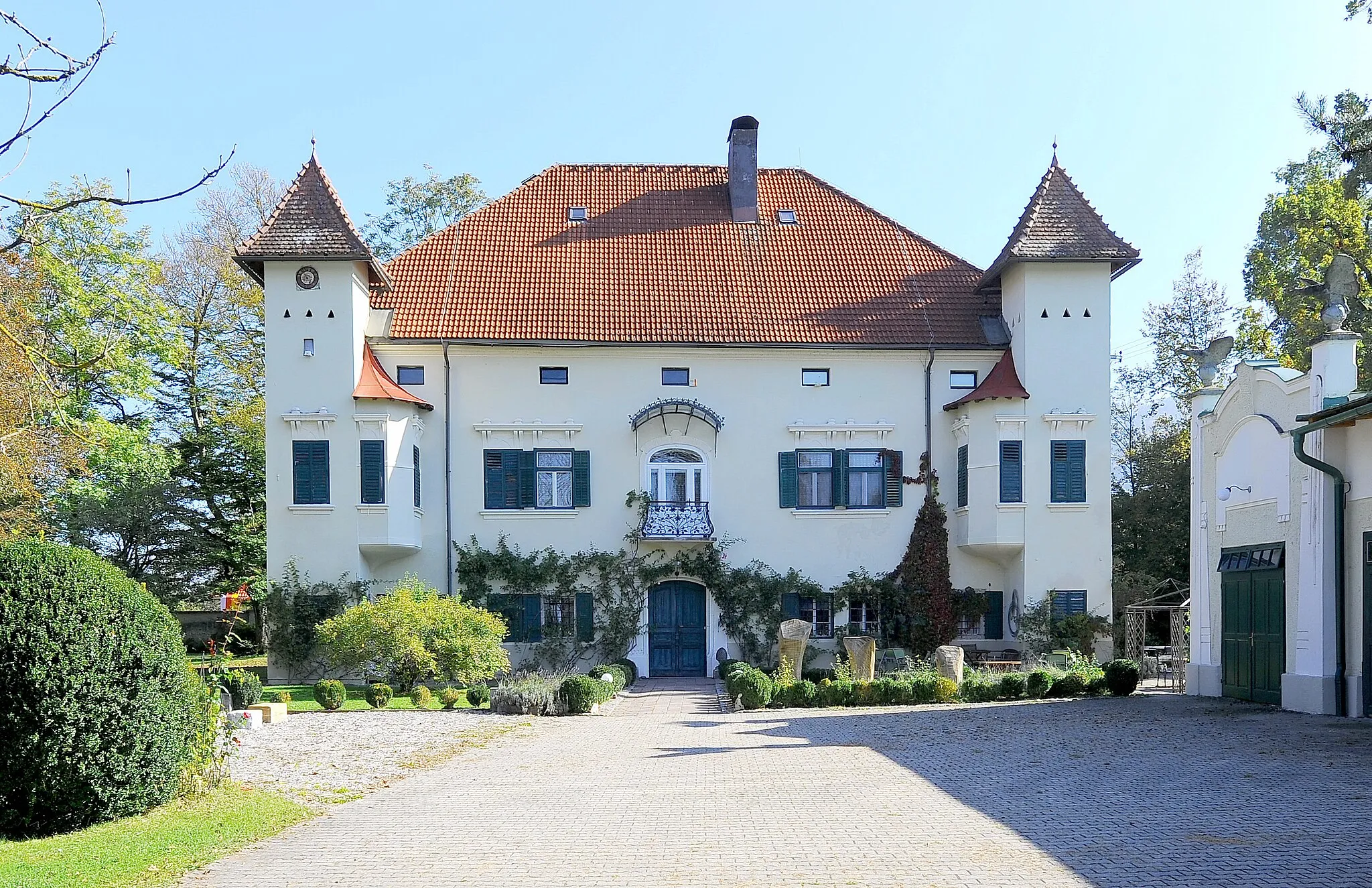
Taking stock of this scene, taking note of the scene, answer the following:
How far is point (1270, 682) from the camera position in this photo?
18.2 meters

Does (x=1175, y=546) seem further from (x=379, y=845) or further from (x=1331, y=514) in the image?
(x=379, y=845)

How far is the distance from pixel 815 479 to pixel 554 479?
5882 millimetres

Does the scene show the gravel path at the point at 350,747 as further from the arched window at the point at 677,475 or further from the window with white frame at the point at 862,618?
the window with white frame at the point at 862,618

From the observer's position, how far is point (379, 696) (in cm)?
2044

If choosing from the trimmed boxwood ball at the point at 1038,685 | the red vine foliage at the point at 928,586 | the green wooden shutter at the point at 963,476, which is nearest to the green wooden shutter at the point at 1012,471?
the green wooden shutter at the point at 963,476

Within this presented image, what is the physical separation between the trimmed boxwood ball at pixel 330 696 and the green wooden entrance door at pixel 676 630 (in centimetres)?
882

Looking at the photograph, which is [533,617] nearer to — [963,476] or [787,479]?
[787,479]

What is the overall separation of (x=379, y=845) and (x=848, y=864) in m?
3.46

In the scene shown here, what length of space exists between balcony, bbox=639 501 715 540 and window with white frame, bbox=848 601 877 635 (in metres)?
3.68

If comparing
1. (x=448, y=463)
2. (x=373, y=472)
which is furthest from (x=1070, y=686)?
(x=373, y=472)

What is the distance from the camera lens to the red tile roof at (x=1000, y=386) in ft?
86.6

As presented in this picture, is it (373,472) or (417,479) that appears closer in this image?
(373,472)

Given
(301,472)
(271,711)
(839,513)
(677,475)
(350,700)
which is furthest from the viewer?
(677,475)

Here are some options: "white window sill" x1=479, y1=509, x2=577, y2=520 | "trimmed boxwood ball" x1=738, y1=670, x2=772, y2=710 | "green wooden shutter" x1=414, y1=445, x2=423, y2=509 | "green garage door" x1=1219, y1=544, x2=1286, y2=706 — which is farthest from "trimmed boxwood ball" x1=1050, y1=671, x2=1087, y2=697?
"green wooden shutter" x1=414, y1=445, x2=423, y2=509
